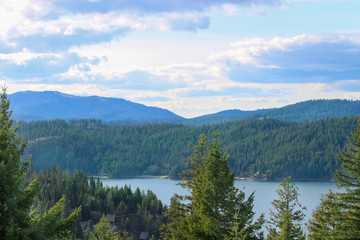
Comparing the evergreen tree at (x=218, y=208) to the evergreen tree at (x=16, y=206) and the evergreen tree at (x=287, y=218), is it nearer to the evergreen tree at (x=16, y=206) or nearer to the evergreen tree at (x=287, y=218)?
the evergreen tree at (x=287, y=218)

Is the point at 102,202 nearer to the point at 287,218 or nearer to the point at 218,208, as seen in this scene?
the point at 287,218

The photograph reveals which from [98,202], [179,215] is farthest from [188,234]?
[98,202]

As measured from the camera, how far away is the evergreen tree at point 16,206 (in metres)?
12.6

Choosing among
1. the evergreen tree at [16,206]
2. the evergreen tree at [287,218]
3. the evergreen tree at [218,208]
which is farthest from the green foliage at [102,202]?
the evergreen tree at [16,206]

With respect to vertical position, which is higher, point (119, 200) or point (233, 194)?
point (233, 194)

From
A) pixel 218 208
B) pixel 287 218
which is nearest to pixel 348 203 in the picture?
pixel 287 218

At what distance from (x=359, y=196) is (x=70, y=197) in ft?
280

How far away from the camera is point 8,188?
12.9 meters

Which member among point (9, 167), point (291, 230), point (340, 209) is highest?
point (9, 167)

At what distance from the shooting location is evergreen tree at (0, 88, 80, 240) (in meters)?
12.6

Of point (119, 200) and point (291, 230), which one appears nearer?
point (291, 230)

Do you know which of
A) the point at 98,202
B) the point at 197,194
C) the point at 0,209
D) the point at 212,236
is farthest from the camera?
the point at 98,202

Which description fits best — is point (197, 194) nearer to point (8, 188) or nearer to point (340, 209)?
point (340, 209)

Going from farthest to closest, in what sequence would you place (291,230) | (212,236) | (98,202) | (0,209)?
(98,202)
(291,230)
(212,236)
(0,209)
